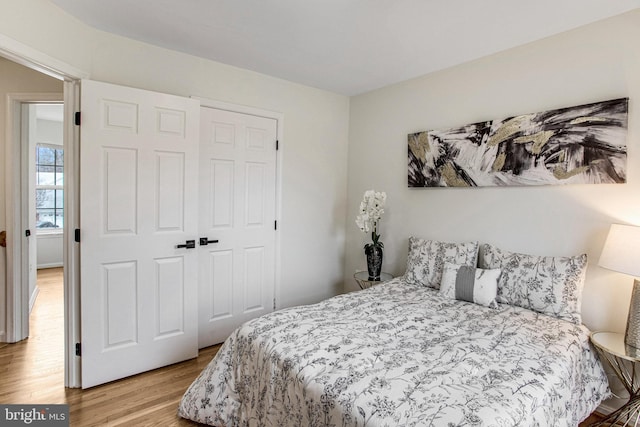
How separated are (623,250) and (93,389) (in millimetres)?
3326

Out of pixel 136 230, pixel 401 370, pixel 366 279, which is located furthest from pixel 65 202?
pixel 366 279

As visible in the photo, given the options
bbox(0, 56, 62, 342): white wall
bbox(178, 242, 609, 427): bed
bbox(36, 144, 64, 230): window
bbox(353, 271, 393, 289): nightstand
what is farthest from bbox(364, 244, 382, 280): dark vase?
bbox(36, 144, 64, 230): window

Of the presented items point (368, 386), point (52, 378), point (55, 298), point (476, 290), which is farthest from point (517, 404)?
point (55, 298)

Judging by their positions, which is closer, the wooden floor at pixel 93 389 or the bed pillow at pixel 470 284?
the wooden floor at pixel 93 389

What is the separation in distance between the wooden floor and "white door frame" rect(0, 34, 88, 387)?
0.48 feet

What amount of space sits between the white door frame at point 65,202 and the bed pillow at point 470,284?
2.58 meters

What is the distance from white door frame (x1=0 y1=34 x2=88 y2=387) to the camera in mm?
1919

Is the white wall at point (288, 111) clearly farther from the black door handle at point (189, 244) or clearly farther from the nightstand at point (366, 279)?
the black door handle at point (189, 244)

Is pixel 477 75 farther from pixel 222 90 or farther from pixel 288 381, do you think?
pixel 288 381

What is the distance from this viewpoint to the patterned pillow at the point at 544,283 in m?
2.03

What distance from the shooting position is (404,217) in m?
3.23

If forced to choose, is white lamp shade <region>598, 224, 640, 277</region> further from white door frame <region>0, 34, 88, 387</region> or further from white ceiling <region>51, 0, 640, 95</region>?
white door frame <region>0, 34, 88, 387</region>

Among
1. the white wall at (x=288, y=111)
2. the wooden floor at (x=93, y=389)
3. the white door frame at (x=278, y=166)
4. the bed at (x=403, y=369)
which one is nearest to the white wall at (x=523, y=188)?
the bed at (x=403, y=369)

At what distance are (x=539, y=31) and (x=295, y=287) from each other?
2.91 m
